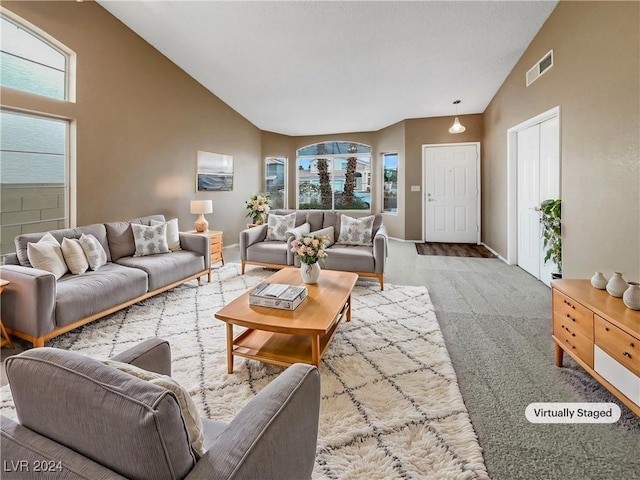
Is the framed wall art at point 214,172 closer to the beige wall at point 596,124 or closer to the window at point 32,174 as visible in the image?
the window at point 32,174

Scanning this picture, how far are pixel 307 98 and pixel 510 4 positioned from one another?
10.7 ft

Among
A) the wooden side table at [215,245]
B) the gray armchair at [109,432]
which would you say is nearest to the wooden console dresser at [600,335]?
the gray armchair at [109,432]

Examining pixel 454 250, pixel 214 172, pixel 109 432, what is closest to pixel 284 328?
pixel 109 432

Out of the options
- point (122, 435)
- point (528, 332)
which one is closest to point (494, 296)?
point (528, 332)

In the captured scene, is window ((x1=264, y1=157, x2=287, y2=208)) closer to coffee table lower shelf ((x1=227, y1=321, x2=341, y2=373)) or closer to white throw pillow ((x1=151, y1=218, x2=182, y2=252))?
white throw pillow ((x1=151, y1=218, x2=182, y2=252))

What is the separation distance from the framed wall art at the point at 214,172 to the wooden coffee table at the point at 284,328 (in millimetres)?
3867

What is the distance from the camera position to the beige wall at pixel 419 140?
650 cm

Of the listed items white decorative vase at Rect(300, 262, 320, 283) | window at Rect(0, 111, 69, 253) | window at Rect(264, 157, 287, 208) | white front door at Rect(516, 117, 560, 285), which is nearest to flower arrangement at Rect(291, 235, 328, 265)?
white decorative vase at Rect(300, 262, 320, 283)

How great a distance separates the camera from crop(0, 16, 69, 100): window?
9.93 feet

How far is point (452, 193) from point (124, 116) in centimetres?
591

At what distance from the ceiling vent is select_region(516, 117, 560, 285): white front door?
1.75ft

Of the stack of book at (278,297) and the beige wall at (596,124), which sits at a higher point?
the beige wall at (596,124)

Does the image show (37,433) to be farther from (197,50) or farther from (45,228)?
(197,50)

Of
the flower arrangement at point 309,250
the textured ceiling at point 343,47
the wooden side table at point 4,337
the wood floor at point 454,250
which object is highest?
the textured ceiling at point 343,47
